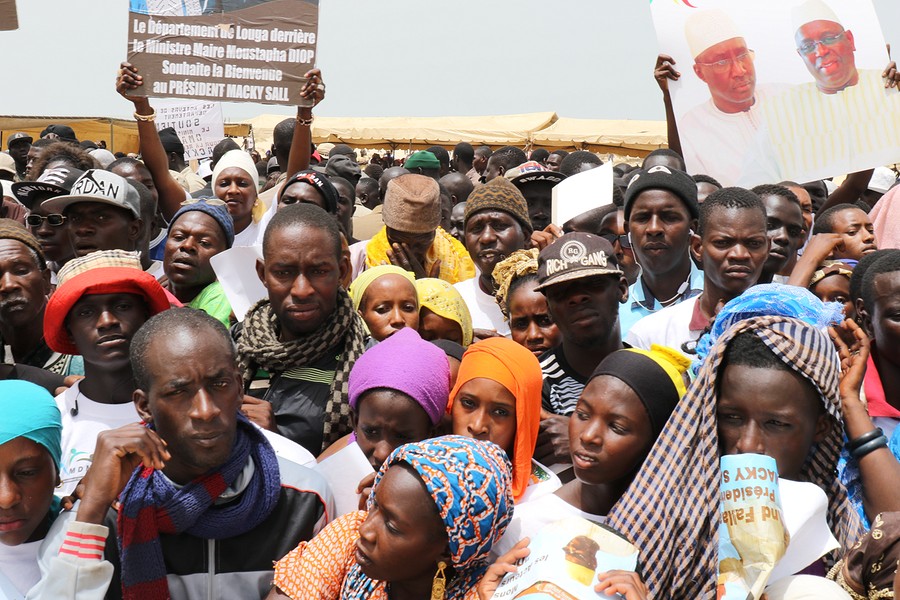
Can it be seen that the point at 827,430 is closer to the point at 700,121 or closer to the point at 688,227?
the point at 688,227

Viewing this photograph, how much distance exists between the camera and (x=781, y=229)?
4953 mm

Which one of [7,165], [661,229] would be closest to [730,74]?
[661,229]

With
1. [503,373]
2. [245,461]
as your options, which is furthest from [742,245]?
[245,461]

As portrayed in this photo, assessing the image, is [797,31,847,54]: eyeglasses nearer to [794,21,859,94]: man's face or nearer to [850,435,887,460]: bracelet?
[794,21,859,94]: man's face

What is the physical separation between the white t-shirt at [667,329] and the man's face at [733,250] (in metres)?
0.14

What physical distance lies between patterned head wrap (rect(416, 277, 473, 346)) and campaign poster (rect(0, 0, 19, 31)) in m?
3.72

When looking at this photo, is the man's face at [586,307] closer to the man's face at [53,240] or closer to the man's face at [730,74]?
the man's face at [730,74]

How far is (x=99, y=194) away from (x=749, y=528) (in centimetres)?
363

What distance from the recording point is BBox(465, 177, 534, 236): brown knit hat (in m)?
5.34

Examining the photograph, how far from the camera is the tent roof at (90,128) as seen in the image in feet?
67.0

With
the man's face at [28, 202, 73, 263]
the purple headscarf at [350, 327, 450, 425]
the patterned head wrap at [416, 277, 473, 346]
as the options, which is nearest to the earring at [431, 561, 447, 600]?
the purple headscarf at [350, 327, 450, 425]

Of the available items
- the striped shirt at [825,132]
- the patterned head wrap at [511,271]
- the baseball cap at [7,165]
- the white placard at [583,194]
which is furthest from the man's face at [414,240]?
the baseball cap at [7,165]

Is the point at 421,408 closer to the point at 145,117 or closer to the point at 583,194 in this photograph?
the point at 583,194

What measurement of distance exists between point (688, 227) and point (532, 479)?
2.07 meters
